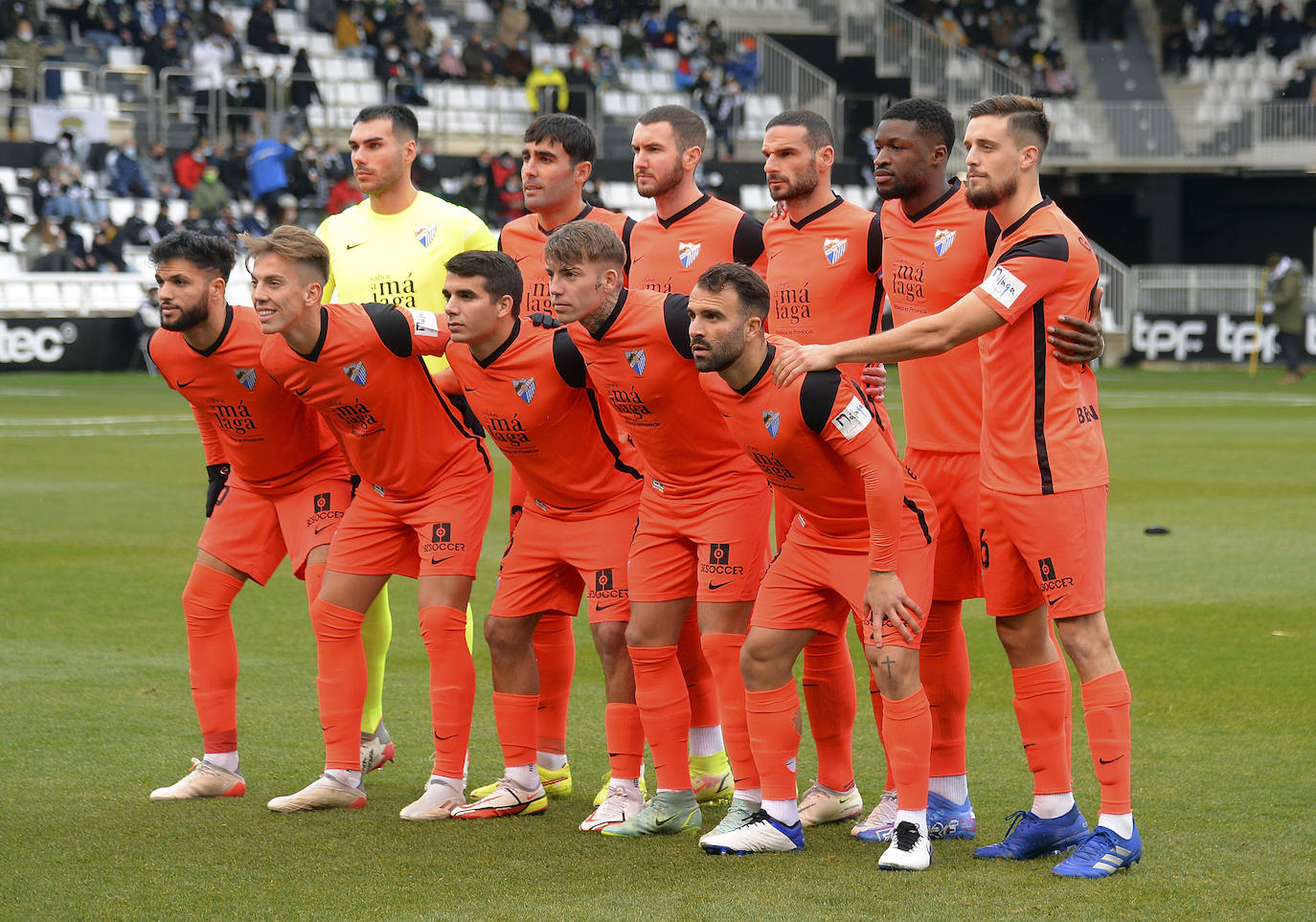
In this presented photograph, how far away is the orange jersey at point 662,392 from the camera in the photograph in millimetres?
5859

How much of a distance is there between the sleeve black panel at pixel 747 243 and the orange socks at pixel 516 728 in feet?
6.38

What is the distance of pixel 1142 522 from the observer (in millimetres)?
13586

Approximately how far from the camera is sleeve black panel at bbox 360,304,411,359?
6.38 m

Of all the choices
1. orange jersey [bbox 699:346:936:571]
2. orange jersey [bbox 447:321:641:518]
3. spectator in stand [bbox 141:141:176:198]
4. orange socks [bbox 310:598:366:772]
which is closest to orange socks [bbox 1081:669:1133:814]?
orange jersey [bbox 699:346:936:571]

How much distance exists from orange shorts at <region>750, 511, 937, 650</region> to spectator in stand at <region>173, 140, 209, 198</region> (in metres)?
26.1

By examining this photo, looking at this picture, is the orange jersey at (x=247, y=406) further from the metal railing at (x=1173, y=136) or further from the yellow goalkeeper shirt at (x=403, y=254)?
the metal railing at (x=1173, y=136)

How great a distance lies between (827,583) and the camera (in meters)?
5.64

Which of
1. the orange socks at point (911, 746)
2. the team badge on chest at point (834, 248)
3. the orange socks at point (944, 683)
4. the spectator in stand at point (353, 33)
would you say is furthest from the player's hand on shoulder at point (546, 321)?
the spectator in stand at point (353, 33)

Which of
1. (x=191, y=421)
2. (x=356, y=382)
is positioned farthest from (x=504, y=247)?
(x=191, y=421)

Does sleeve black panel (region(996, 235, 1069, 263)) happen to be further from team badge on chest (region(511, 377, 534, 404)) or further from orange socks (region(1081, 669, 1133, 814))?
team badge on chest (region(511, 377, 534, 404))

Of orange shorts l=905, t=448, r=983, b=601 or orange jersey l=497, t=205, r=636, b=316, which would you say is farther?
orange jersey l=497, t=205, r=636, b=316

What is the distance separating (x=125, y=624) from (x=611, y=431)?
4.46m

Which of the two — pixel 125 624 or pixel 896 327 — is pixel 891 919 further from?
pixel 125 624

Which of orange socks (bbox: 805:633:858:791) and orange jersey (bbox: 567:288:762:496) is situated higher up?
orange jersey (bbox: 567:288:762:496)
